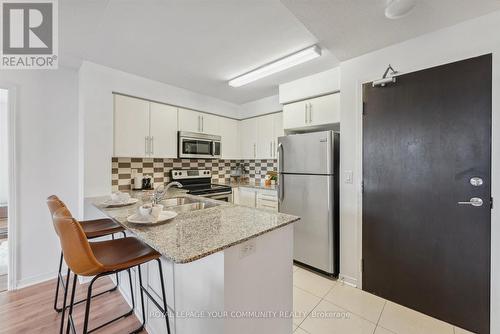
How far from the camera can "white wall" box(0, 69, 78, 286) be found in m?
2.18

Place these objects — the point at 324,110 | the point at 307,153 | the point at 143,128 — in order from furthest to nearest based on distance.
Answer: the point at 143,128
the point at 324,110
the point at 307,153

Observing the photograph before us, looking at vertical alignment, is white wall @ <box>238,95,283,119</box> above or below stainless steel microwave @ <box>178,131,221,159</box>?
above

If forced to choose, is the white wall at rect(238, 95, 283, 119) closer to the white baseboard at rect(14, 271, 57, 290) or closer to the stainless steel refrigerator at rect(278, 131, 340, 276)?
the stainless steel refrigerator at rect(278, 131, 340, 276)

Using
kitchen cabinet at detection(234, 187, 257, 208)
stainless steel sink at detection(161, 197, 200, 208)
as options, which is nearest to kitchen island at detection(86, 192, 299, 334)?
stainless steel sink at detection(161, 197, 200, 208)

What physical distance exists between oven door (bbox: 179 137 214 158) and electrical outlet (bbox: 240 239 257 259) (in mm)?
2230

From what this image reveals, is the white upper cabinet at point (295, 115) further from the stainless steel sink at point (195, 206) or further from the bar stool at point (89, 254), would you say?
the bar stool at point (89, 254)

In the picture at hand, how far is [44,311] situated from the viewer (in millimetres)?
1853

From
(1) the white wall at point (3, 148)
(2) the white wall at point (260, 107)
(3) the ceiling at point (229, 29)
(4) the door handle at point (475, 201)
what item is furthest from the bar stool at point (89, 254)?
(1) the white wall at point (3, 148)

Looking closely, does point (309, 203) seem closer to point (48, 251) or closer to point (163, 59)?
point (163, 59)

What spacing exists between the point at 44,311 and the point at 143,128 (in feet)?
6.60

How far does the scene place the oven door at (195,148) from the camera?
3113mm

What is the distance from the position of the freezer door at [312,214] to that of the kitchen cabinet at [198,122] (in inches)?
61.5

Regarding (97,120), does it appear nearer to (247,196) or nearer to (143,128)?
(143,128)

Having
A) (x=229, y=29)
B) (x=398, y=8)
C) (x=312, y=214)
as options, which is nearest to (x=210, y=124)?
(x=229, y=29)
